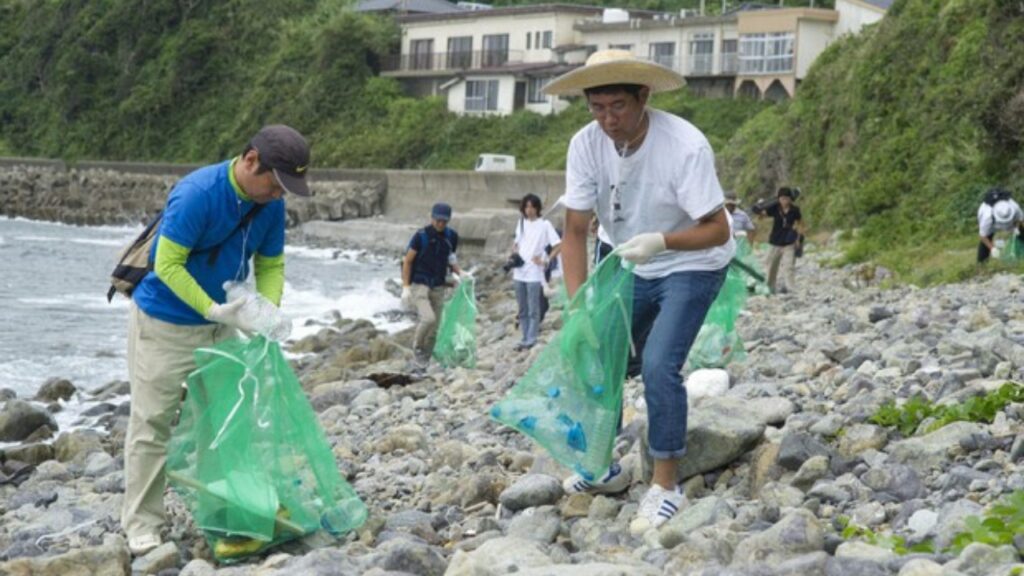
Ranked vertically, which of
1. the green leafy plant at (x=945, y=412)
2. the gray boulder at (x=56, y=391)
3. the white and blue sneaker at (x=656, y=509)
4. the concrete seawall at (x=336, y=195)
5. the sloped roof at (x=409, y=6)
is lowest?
the concrete seawall at (x=336, y=195)

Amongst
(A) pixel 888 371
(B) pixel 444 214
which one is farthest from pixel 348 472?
(B) pixel 444 214

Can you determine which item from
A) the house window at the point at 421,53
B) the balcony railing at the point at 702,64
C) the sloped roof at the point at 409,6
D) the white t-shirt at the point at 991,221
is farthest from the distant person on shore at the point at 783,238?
the sloped roof at the point at 409,6

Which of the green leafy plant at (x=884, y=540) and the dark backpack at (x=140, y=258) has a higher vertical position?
the dark backpack at (x=140, y=258)

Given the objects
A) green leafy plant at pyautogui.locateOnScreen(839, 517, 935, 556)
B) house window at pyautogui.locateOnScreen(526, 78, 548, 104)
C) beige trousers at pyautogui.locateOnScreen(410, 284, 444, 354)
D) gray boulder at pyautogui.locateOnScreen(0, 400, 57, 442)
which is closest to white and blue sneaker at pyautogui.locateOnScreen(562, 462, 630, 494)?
green leafy plant at pyautogui.locateOnScreen(839, 517, 935, 556)

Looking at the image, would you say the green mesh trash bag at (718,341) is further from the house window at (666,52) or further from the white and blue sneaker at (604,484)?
the house window at (666,52)

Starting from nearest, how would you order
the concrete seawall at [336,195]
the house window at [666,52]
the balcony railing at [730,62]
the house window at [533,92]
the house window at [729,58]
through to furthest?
the concrete seawall at [336,195] < the balcony railing at [730,62] < the house window at [729,58] < the house window at [666,52] < the house window at [533,92]

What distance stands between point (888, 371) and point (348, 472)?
2877mm

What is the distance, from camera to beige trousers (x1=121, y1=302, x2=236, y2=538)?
572cm

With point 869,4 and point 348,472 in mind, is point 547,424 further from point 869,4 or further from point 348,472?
point 869,4

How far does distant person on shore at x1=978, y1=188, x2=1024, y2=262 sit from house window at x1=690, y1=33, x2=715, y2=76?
118ft

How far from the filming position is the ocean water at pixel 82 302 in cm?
1667

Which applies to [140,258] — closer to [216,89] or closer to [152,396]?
[152,396]

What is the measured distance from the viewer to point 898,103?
83.3 feet

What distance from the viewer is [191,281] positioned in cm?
554
